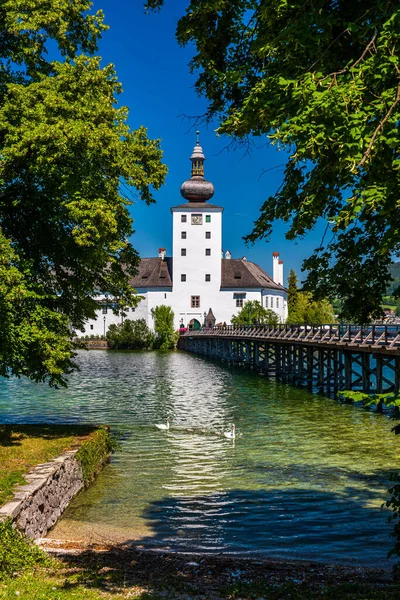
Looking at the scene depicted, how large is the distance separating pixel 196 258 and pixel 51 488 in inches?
2960

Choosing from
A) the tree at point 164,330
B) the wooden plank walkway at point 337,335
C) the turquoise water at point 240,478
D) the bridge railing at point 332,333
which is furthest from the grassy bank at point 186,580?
the tree at point 164,330

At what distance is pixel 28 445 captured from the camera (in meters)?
13.2

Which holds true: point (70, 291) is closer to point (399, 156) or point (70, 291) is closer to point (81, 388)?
point (399, 156)

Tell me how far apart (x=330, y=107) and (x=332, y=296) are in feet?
11.4

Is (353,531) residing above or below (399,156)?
below

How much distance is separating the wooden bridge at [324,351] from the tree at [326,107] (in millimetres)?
2072

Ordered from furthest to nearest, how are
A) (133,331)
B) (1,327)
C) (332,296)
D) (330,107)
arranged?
(133,331)
(1,327)
(332,296)
(330,107)

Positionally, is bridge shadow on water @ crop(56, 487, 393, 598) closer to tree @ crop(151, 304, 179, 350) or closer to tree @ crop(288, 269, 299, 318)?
tree @ crop(151, 304, 179, 350)

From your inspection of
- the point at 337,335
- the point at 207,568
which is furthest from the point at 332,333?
the point at 207,568

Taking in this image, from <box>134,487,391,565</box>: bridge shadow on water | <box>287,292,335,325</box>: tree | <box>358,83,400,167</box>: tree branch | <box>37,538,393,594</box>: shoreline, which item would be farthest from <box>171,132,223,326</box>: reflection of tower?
<box>358,83,400,167</box>: tree branch

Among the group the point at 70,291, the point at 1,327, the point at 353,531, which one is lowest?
the point at 353,531

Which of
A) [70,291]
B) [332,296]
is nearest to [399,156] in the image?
[332,296]

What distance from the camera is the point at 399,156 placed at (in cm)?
585

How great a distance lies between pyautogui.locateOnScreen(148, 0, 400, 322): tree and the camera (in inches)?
210
